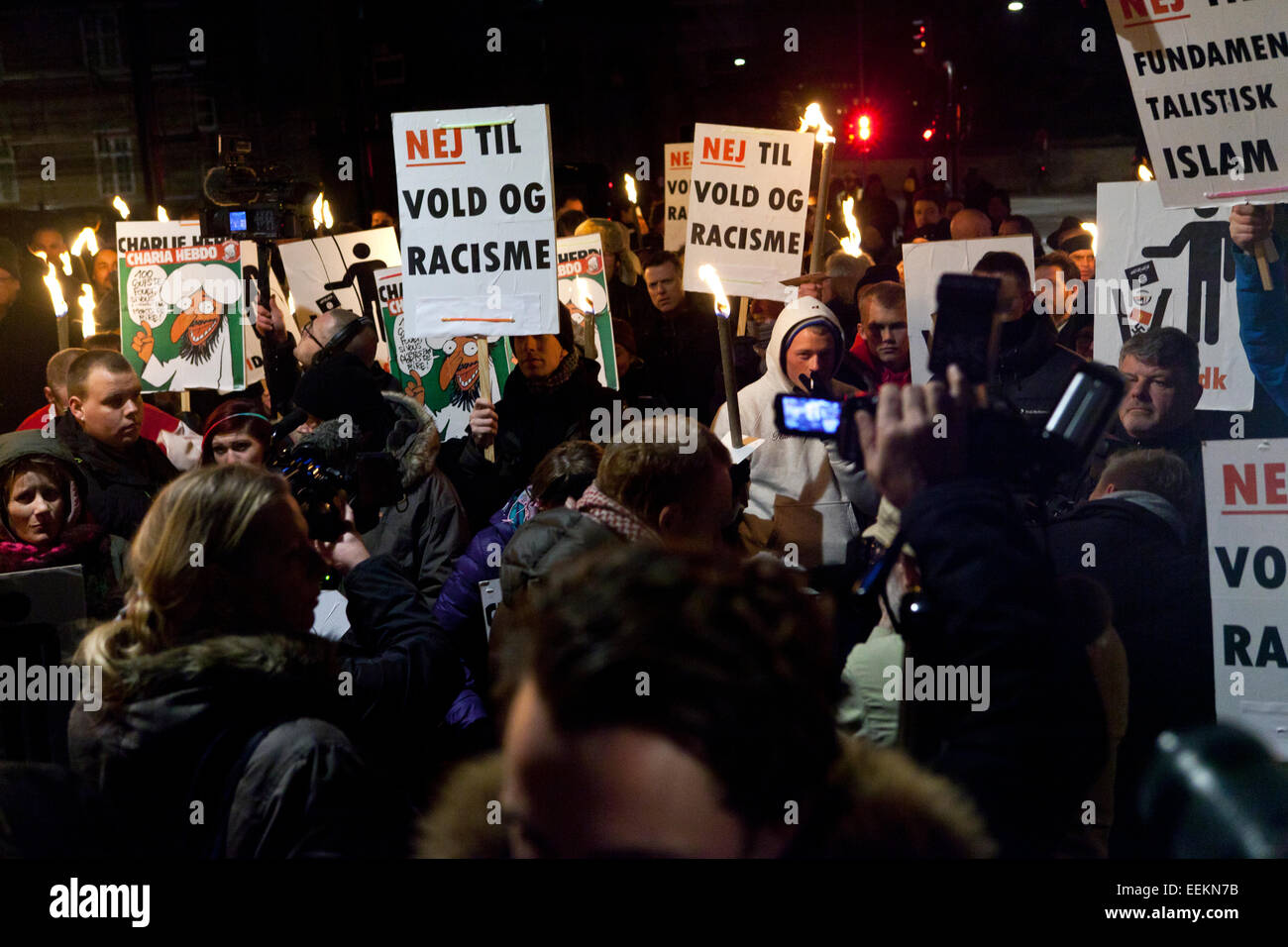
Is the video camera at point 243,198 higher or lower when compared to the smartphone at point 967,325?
higher

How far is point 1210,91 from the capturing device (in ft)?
14.1

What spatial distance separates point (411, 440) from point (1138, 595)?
2.72 meters

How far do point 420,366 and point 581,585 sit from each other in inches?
243

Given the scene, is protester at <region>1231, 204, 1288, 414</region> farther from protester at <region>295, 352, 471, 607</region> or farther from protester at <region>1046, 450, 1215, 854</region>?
protester at <region>295, 352, 471, 607</region>

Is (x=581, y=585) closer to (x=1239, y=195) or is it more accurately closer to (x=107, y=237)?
(x=1239, y=195)

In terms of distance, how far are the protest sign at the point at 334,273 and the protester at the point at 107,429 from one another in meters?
2.80

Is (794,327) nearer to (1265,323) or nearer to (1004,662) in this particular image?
(1265,323)

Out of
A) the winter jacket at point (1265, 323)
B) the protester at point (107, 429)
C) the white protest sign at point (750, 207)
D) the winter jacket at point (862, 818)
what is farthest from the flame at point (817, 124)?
the winter jacket at point (862, 818)

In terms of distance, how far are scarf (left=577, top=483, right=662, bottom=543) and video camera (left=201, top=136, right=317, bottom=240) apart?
4.45 metres

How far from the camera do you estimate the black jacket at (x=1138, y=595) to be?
3201mm

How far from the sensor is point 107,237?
14383 mm

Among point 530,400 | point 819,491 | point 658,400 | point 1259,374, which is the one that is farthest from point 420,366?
point 1259,374

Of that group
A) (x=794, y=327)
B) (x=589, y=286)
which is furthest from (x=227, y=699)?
(x=589, y=286)

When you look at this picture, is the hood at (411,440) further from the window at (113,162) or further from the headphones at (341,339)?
the window at (113,162)
